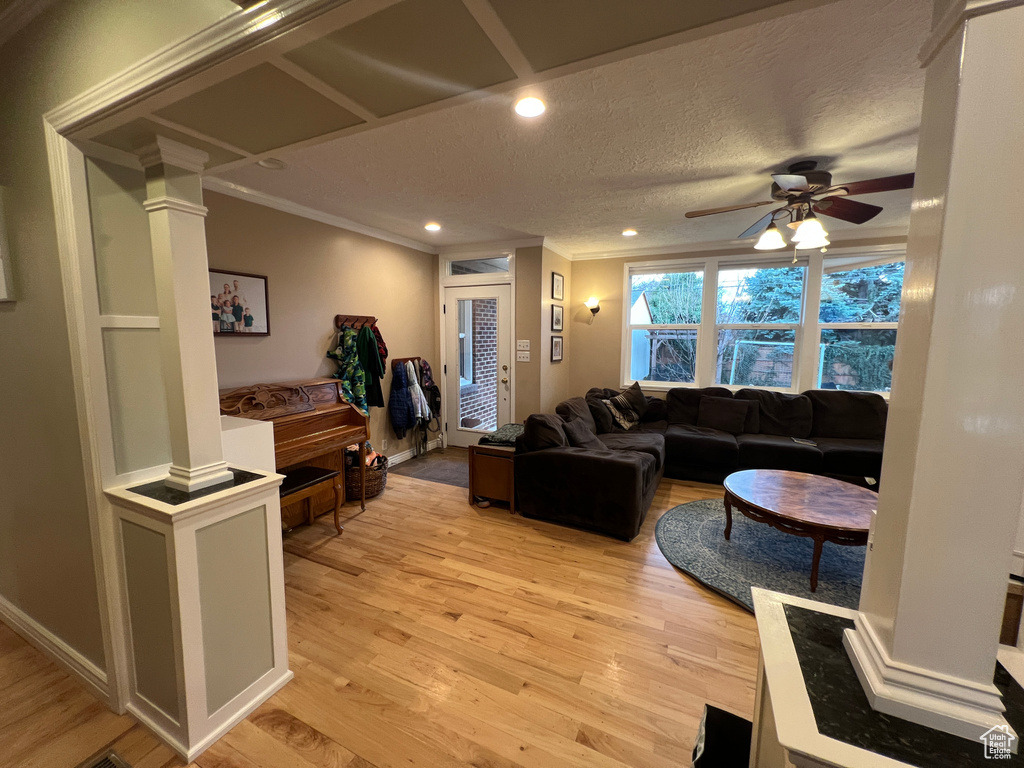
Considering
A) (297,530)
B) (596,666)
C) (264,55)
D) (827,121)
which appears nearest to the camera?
(264,55)

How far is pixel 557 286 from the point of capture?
16.1ft

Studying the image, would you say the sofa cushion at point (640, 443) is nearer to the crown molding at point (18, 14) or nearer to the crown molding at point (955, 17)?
the crown molding at point (955, 17)

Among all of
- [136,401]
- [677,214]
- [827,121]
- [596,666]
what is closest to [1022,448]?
[596,666]

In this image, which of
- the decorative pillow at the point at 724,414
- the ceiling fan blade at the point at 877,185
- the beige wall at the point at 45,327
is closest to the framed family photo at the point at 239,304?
the beige wall at the point at 45,327

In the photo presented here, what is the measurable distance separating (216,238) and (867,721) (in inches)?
146

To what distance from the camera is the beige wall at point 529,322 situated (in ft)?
14.7

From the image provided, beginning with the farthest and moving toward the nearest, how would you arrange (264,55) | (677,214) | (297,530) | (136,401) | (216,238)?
(677,214), (297,530), (216,238), (136,401), (264,55)

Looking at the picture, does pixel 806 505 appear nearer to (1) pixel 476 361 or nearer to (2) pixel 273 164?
(1) pixel 476 361

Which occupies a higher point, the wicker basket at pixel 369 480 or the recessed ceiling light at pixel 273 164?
the recessed ceiling light at pixel 273 164

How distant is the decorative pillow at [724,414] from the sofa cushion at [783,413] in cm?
17

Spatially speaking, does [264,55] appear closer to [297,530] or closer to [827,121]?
[827,121]

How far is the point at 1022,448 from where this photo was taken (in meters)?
0.60

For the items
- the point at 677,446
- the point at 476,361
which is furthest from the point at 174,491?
the point at 677,446

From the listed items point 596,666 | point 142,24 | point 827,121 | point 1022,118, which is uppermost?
point 827,121
